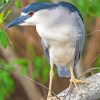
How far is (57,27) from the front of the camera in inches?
128

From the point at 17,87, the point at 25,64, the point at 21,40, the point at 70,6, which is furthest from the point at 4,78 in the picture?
the point at 70,6

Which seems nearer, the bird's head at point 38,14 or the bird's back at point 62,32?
the bird's head at point 38,14

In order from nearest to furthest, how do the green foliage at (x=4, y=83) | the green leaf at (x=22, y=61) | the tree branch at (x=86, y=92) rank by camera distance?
1. the tree branch at (x=86, y=92)
2. the green foliage at (x=4, y=83)
3. the green leaf at (x=22, y=61)

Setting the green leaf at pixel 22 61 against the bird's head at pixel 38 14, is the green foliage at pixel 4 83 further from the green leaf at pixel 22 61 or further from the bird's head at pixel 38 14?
the bird's head at pixel 38 14

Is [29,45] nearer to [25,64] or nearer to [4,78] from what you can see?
[25,64]

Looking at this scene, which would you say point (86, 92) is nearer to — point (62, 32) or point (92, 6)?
point (62, 32)

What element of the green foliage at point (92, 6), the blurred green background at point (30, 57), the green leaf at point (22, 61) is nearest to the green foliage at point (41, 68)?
the blurred green background at point (30, 57)

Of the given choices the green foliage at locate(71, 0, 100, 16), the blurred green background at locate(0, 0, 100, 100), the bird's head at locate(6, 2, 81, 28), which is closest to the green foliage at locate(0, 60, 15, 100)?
the blurred green background at locate(0, 0, 100, 100)

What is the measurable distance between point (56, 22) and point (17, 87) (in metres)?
3.23

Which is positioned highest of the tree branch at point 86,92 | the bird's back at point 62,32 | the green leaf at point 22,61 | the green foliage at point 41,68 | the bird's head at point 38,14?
the bird's head at point 38,14

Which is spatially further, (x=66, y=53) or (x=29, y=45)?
(x=29, y=45)

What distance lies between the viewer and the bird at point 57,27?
121 inches

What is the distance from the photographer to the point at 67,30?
3.30m

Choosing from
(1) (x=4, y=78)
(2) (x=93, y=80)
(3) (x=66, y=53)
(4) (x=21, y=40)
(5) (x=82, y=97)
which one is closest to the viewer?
(5) (x=82, y=97)
